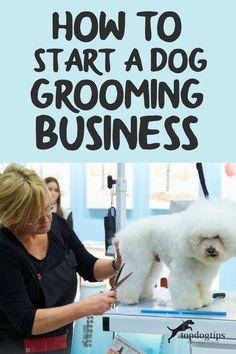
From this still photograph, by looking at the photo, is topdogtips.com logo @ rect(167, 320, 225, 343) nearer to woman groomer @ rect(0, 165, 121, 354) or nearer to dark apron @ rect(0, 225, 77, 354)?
woman groomer @ rect(0, 165, 121, 354)

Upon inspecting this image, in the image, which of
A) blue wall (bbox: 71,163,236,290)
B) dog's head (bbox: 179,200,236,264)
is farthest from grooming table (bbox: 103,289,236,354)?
blue wall (bbox: 71,163,236,290)

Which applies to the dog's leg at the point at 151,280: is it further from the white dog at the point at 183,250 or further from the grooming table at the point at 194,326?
the grooming table at the point at 194,326

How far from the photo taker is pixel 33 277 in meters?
1.17

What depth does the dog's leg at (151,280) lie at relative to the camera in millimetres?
1175

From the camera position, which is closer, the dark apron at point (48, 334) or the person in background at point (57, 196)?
the dark apron at point (48, 334)

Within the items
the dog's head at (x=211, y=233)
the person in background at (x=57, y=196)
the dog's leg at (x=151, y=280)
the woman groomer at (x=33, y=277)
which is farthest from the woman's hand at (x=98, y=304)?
the person in background at (x=57, y=196)

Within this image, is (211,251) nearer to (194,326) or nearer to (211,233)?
(211,233)

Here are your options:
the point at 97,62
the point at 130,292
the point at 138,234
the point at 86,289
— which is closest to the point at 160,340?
the point at 130,292

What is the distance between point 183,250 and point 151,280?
0.20 meters

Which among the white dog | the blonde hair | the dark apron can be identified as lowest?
the dark apron

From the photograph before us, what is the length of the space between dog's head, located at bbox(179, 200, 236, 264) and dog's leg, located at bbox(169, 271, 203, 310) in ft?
0.23

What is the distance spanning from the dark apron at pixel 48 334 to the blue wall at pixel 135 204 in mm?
1704

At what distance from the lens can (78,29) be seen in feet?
7.27

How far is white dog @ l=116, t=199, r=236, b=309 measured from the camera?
0.97m
